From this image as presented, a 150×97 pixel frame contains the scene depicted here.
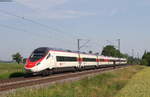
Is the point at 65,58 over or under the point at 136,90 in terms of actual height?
over

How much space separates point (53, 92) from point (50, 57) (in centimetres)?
1354

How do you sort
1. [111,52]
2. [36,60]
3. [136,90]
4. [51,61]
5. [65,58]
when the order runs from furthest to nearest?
[111,52] < [65,58] < [51,61] < [36,60] < [136,90]

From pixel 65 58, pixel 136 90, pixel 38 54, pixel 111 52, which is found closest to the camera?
pixel 136 90

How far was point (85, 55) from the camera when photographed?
46594 millimetres

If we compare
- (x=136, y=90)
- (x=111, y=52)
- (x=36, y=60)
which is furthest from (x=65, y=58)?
(x=111, y=52)

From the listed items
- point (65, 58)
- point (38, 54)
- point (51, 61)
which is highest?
point (38, 54)

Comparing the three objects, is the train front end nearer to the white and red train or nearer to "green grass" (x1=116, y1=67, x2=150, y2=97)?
the white and red train

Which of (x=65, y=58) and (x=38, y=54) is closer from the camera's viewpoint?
(x=38, y=54)

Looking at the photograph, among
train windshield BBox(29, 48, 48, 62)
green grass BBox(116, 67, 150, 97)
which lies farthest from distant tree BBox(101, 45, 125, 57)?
green grass BBox(116, 67, 150, 97)

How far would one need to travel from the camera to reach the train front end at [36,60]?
2675cm

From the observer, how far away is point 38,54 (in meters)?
28.5

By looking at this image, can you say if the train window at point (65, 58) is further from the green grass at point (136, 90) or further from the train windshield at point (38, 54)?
the green grass at point (136, 90)

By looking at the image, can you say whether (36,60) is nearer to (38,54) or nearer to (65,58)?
(38,54)

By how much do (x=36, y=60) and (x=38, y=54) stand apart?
114cm
